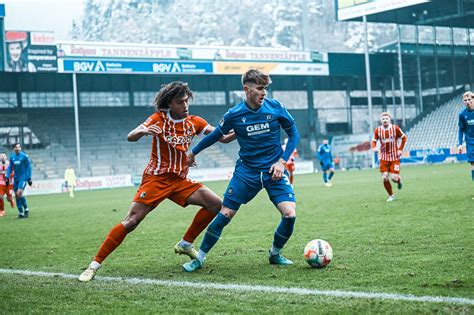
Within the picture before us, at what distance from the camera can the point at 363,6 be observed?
2057 inches

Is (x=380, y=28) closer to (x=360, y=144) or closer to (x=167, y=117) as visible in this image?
(x=360, y=144)

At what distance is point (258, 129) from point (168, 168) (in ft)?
3.59

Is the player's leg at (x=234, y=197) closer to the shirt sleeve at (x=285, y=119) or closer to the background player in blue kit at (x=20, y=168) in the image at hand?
the shirt sleeve at (x=285, y=119)

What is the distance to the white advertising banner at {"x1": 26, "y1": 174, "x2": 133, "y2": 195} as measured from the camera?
42.8m

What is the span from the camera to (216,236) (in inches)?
310

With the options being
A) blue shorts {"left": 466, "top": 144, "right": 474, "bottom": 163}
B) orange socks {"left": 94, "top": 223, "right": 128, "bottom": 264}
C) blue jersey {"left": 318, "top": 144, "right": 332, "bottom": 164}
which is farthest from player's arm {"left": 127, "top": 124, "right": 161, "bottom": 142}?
blue jersey {"left": 318, "top": 144, "right": 332, "bottom": 164}

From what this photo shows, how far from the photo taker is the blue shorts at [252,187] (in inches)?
305

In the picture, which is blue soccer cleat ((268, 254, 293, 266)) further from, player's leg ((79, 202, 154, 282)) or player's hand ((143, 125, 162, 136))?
player's hand ((143, 125, 162, 136))

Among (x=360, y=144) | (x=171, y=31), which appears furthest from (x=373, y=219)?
(x=171, y=31)

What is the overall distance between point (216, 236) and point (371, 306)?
114 inches

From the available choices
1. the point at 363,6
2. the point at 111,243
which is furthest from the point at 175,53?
the point at 111,243

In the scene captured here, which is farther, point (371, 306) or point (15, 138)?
point (15, 138)

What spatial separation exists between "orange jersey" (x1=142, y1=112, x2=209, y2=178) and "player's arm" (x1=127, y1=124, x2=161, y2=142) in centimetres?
17

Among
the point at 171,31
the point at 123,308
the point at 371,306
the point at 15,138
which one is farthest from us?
the point at 171,31
